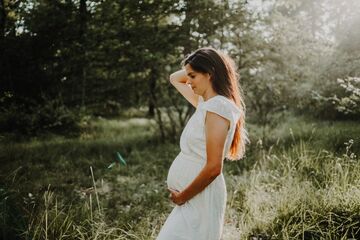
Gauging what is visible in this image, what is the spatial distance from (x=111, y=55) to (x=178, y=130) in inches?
107

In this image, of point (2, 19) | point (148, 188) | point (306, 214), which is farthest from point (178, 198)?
point (2, 19)

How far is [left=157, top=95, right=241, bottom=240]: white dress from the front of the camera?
7.83 ft

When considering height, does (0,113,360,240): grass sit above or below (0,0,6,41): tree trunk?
below

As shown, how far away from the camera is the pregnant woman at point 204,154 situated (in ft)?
7.61

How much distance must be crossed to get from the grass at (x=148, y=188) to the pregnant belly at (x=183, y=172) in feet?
2.66

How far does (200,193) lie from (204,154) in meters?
0.24

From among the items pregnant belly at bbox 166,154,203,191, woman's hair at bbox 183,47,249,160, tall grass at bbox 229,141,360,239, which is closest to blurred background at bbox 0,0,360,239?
tall grass at bbox 229,141,360,239

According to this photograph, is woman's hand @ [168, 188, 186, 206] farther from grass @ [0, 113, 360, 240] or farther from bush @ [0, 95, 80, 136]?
bush @ [0, 95, 80, 136]

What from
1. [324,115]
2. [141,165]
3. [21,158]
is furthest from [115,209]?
[324,115]

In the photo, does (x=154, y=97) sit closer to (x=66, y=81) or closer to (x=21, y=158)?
(x=66, y=81)

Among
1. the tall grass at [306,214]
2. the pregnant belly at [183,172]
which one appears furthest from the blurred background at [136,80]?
the pregnant belly at [183,172]

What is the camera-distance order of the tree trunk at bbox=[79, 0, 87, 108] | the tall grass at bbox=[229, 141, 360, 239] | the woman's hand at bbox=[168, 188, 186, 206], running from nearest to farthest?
the woman's hand at bbox=[168, 188, 186, 206]
the tall grass at bbox=[229, 141, 360, 239]
the tree trunk at bbox=[79, 0, 87, 108]

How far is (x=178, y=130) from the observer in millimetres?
11258

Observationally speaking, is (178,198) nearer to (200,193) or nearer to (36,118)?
(200,193)
